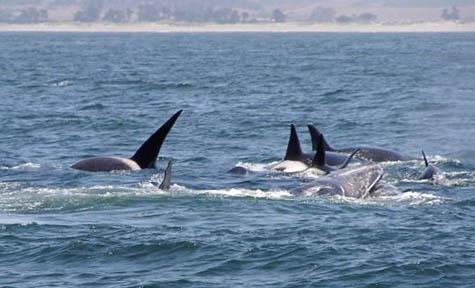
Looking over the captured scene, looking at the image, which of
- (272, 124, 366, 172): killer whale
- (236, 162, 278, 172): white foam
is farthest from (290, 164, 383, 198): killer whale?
(236, 162, 278, 172): white foam

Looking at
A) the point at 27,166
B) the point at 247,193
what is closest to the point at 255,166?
the point at 27,166

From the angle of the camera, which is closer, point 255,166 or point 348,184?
point 348,184

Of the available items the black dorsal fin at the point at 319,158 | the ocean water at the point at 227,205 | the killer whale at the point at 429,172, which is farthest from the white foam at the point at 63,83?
the killer whale at the point at 429,172

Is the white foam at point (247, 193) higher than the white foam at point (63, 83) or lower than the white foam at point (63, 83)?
higher

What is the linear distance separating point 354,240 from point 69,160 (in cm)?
1254

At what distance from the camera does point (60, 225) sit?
19375 millimetres

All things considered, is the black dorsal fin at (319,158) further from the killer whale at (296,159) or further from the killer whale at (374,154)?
the killer whale at (374,154)

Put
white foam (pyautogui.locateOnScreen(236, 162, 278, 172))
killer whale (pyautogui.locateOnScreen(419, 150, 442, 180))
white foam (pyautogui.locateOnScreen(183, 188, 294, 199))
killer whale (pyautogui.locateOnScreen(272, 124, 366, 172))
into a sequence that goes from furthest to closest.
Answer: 1. white foam (pyautogui.locateOnScreen(236, 162, 278, 172))
2. killer whale (pyautogui.locateOnScreen(272, 124, 366, 172))
3. killer whale (pyautogui.locateOnScreen(419, 150, 442, 180))
4. white foam (pyautogui.locateOnScreen(183, 188, 294, 199))

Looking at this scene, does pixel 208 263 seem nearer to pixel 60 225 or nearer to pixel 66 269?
pixel 66 269

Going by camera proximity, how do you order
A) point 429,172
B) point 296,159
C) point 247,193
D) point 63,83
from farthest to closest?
point 63,83
point 296,159
point 429,172
point 247,193

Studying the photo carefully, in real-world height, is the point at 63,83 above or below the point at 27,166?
below

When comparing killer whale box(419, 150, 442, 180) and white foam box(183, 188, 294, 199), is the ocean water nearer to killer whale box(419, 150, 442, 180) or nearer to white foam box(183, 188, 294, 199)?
white foam box(183, 188, 294, 199)

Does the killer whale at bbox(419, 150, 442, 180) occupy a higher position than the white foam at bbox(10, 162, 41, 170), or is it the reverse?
the killer whale at bbox(419, 150, 442, 180)

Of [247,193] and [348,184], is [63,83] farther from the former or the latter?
[348,184]
